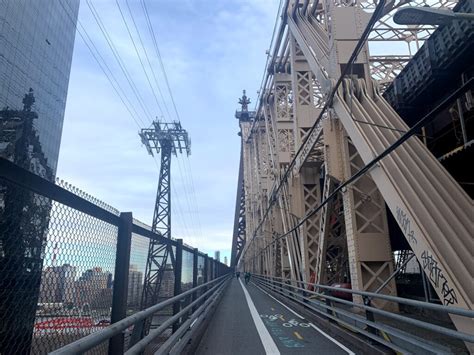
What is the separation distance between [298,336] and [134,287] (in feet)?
16.0

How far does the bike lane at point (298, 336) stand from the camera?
670 cm

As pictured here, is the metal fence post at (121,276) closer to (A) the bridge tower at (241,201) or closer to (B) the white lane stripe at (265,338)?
(B) the white lane stripe at (265,338)

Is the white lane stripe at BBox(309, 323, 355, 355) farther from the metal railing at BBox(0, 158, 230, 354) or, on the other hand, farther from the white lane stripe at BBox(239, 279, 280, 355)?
the metal railing at BBox(0, 158, 230, 354)

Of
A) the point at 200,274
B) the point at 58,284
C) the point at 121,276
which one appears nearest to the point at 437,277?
the point at 121,276

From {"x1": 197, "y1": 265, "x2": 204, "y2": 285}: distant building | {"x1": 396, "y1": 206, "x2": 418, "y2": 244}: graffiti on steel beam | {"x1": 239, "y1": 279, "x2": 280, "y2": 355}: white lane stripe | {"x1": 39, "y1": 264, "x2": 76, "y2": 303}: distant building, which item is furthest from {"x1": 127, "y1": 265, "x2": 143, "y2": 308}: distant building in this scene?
{"x1": 197, "y1": 265, "x2": 204, "y2": 285}: distant building

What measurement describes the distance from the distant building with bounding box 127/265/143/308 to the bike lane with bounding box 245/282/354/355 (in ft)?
10.2

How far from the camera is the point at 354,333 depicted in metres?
7.65

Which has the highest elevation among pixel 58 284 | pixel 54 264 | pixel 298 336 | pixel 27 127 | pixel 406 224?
pixel 27 127

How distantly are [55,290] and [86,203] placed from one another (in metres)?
0.79

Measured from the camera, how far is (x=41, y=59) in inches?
→ 1661

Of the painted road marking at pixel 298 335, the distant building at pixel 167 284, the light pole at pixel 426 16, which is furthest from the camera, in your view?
the painted road marking at pixel 298 335

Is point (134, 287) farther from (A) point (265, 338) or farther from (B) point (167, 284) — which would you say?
(A) point (265, 338)

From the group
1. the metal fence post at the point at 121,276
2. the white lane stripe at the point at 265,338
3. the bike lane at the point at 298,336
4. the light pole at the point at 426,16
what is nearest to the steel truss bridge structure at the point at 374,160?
the light pole at the point at 426,16

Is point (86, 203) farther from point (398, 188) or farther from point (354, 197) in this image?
point (354, 197)
